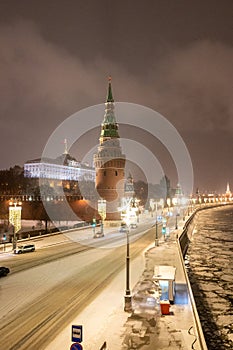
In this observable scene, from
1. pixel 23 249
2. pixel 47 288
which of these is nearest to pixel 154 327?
pixel 47 288

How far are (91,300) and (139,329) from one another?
14.6 ft

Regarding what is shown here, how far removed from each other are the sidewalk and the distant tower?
4749cm

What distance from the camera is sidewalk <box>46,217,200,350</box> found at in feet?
40.3

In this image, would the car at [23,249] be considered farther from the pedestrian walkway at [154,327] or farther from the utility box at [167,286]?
the utility box at [167,286]

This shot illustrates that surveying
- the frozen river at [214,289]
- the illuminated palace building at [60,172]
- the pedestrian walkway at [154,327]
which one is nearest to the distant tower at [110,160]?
the frozen river at [214,289]

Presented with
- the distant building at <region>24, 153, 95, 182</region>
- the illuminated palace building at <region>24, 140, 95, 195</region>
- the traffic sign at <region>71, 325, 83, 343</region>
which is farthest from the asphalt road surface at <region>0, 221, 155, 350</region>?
the distant building at <region>24, 153, 95, 182</region>

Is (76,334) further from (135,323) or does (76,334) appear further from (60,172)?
(60,172)

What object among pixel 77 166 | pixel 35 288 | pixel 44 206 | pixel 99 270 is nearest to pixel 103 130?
pixel 44 206

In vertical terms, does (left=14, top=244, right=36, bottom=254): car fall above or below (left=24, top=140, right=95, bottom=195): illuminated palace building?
below

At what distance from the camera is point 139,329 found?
13.4 metres

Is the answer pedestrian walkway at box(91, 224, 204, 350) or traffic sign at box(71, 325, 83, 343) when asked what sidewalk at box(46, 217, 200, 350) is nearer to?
pedestrian walkway at box(91, 224, 204, 350)

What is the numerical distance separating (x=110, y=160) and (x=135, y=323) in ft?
182

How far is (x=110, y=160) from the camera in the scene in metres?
68.8

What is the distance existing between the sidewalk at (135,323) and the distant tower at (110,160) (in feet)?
156
